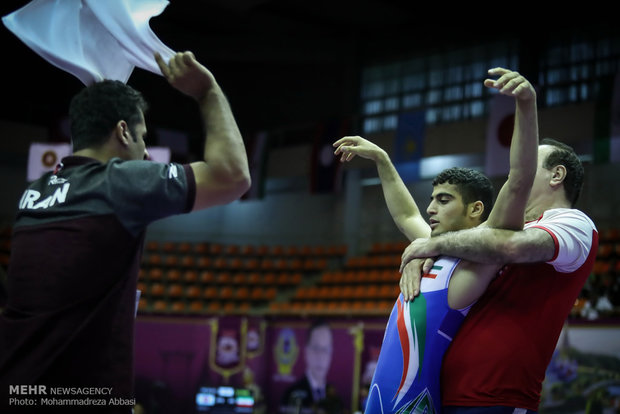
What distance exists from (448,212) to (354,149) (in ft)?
2.05

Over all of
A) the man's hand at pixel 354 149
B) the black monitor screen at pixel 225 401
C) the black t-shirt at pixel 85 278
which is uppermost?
the man's hand at pixel 354 149

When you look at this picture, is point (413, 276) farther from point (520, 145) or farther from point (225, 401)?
point (225, 401)

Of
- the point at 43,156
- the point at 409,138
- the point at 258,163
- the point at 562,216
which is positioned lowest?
the point at 562,216

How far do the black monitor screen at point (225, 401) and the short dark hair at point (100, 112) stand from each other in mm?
9418

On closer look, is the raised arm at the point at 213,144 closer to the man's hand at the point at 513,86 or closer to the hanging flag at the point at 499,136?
the man's hand at the point at 513,86

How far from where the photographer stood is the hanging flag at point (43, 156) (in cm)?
1516

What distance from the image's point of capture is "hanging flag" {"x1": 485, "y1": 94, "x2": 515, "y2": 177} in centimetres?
1422

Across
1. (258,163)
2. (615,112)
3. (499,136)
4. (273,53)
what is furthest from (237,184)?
(273,53)

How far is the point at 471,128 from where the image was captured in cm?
1580

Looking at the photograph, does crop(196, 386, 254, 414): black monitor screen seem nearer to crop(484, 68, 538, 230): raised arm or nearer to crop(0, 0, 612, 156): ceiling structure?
crop(0, 0, 612, 156): ceiling structure

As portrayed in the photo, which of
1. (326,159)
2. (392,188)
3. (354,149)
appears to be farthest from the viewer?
(326,159)

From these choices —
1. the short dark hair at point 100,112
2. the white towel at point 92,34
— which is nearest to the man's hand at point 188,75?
the short dark hair at point 100,112

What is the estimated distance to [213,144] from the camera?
7.04 feet

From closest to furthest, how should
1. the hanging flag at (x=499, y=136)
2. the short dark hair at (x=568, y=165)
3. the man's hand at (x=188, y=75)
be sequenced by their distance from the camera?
the man's hand at (x=188, y=75), the short dark hair at (x=568, y=165), the hanging flag at (x=499, y=136)
